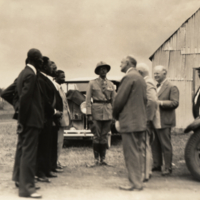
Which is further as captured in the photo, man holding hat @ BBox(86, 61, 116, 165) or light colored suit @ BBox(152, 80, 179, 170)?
man holding hat @ BBox(86, 61, 116, 165)

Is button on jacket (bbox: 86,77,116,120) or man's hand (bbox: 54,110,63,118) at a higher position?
button on jacket (bbox: 86,77,116,120)

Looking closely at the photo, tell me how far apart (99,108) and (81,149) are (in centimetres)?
267

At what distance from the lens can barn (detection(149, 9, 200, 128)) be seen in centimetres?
1432

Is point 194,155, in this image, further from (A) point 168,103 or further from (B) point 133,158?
(B) point 133,158

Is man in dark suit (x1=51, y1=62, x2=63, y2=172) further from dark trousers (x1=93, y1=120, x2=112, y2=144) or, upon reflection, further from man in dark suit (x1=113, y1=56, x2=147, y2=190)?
man in dark suit (x1=113, y1=56, x2=147, y2=190)

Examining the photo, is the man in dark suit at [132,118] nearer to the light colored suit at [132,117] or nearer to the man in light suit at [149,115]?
the light colored suit at [132,117]

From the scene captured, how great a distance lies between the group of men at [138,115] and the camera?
4.92 metres

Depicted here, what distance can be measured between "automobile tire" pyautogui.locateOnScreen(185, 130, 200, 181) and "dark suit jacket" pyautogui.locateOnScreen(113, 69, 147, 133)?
107cm

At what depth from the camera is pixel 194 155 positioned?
5.46 metres

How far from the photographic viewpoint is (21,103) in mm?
4461

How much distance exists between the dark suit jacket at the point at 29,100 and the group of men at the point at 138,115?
1.20m

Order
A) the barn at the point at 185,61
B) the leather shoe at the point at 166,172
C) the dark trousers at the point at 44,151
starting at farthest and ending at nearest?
1. the barn at the point at 185,61
2. the leather shoe at the point at 166,172
3. the dark trousers at the point at 44,151

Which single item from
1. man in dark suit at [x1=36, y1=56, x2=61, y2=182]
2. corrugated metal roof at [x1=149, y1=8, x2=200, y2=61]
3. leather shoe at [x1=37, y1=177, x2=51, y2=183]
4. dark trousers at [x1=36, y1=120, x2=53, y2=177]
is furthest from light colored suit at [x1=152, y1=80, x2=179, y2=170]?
corrugated metal roof at [x1=149, y1=8, x2=200, y2=61]

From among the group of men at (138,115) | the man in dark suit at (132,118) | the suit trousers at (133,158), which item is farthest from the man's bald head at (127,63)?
the suit trousers at (133,158)
